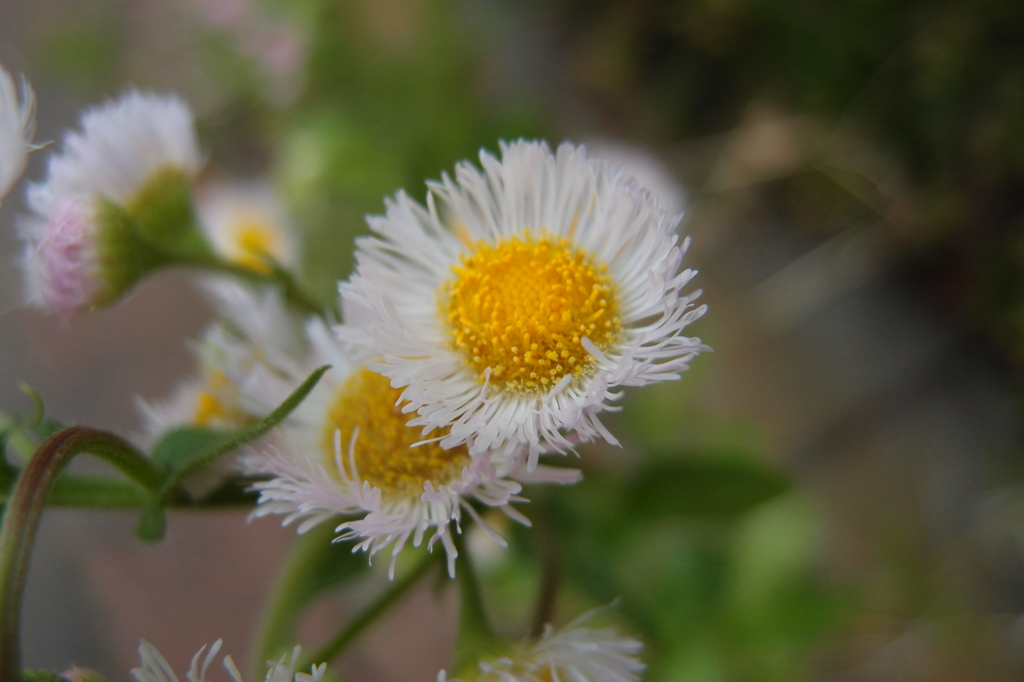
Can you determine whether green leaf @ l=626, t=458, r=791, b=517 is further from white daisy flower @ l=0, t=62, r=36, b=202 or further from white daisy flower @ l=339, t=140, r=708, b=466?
white daisy flower @ l=0, t=62, r=36, b=202

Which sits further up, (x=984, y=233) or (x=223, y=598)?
(x=984, y=233)

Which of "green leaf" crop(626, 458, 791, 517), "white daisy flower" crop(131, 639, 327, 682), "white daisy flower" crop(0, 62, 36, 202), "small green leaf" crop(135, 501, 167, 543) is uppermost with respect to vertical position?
"green leaf" crop(626, 458, 791, 517)

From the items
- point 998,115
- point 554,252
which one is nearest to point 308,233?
point 554,252

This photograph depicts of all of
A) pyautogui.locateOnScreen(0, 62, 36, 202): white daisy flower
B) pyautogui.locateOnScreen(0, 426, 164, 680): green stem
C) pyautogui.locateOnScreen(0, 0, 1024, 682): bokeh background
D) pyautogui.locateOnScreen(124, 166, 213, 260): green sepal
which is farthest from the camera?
pyautogui.locateOnScreen(0, 0, 1024, 682): bokeh background

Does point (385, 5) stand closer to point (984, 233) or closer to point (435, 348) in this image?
point (984, 233)

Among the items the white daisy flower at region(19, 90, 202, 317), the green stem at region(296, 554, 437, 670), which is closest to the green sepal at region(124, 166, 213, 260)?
the white daisy flower at region(19, 90, 202, 317)

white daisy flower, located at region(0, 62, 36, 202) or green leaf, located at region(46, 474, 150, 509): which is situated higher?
white daisy flower, located at region(0, 62, 36, 202)
